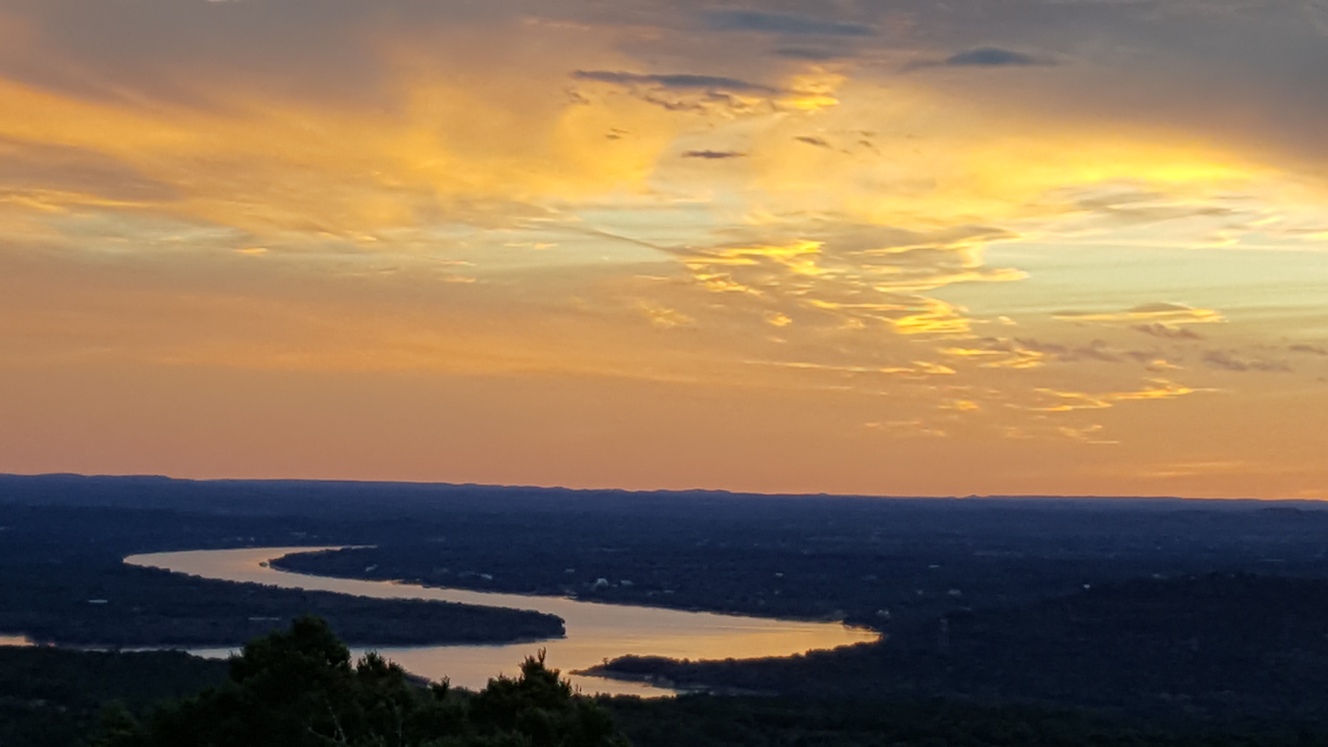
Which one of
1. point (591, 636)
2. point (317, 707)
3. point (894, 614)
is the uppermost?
point (317, 707)

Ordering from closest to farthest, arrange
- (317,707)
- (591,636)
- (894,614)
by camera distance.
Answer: (317,707), (591,636), (894,614)

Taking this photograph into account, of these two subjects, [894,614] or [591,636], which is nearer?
[591,636]

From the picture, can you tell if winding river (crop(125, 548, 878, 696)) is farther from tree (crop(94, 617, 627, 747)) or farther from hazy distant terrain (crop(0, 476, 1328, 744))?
tree (crop(94, 617, 627, 747))

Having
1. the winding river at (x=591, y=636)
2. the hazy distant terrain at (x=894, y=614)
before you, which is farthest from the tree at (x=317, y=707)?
the winding river at (x=591, y=636)

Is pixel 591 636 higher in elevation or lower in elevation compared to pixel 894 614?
lower

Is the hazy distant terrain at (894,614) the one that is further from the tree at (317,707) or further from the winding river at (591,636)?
the tree at (317,707)

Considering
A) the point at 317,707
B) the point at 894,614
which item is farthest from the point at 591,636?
the point at 317,707

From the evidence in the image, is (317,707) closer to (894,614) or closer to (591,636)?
(591,636)

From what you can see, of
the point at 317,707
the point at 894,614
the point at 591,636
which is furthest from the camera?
the point at 894,614
